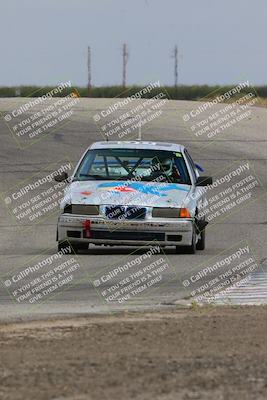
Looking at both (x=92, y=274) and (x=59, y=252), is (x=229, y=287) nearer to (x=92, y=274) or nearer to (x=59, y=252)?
(x=92, y=274)

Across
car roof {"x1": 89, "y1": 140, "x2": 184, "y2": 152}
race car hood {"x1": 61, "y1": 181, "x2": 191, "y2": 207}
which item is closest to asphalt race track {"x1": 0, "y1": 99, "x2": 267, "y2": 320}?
race car hood {"x1": 61, "y1": 181, "x2": 191, "y2": 207}

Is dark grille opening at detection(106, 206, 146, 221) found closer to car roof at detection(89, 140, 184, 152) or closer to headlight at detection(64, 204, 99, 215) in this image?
headlight at detection(64, 204, 99, 215)

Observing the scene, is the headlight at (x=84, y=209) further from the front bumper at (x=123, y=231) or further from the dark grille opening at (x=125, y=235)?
the dark grille opening at (x=125, y=235)

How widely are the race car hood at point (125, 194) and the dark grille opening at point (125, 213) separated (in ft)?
0.22

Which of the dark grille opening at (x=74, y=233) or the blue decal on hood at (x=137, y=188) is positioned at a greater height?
the blue decal on hood at (x=137, y=188)

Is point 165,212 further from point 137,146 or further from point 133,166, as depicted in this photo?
point 137,146

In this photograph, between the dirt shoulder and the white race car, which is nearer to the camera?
the dirt shoulder

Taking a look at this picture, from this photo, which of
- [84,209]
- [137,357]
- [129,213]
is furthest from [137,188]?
[137,357]

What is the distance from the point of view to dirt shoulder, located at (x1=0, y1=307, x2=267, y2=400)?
6.39m

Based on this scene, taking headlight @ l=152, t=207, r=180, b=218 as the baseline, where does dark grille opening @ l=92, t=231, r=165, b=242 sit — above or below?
below

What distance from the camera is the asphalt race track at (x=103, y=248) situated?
1100cm

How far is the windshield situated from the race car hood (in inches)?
13.5

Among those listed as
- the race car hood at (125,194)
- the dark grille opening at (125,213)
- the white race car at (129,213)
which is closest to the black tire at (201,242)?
the white race car at (129,213)

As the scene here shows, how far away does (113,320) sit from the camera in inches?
363
